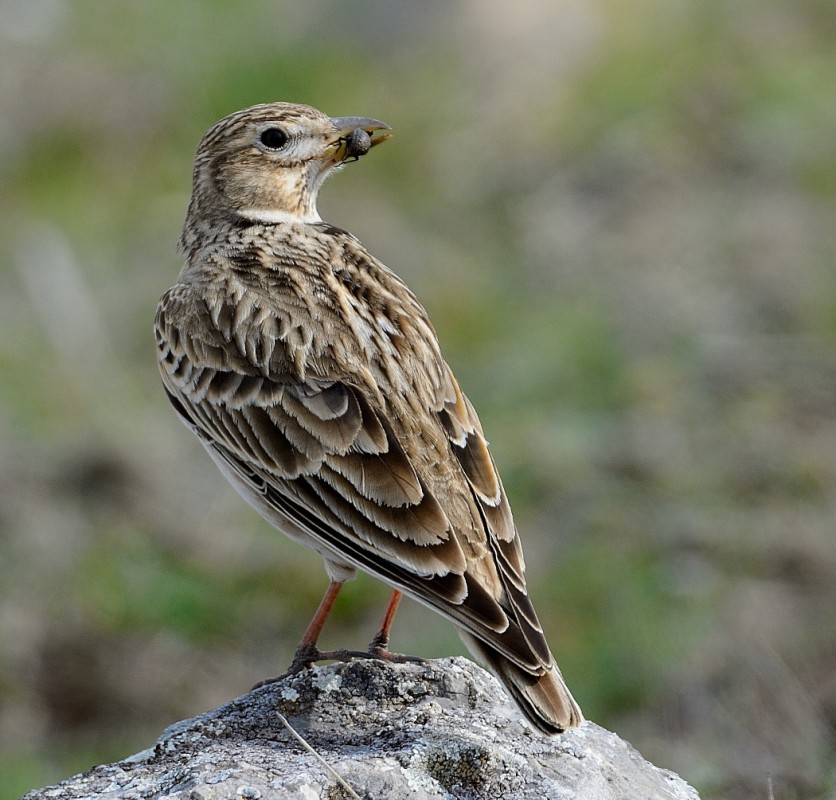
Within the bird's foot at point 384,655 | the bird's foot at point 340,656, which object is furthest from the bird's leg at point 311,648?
the bird's foot at point 384,655

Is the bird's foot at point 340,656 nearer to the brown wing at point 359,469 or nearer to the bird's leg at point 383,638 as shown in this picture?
the bird's leg at point 383,638

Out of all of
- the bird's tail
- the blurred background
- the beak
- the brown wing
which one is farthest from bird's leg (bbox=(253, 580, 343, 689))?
the beak

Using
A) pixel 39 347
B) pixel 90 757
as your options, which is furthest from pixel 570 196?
pixel 90 757

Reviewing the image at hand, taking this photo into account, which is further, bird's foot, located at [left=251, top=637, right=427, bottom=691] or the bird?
bird's foot, located at [left=251, top=637, right=427, bottom=691]

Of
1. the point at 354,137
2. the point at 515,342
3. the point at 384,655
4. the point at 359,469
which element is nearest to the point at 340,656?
the point at 384,655

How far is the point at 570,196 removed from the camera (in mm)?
12617

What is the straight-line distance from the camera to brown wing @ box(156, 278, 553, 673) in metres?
4.11

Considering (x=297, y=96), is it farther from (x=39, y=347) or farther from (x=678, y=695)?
(x=678, y=695)

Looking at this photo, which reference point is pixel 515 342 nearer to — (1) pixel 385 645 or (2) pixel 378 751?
(1) pixel 385 645

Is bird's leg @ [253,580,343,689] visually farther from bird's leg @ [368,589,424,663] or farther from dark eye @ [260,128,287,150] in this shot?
dark eye @ [260,128,287,150]

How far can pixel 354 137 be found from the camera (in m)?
5.67

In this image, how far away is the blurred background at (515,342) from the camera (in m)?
7.64

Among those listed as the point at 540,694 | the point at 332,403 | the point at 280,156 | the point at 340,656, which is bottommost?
the point at 540,694

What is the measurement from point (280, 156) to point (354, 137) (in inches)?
11.5
